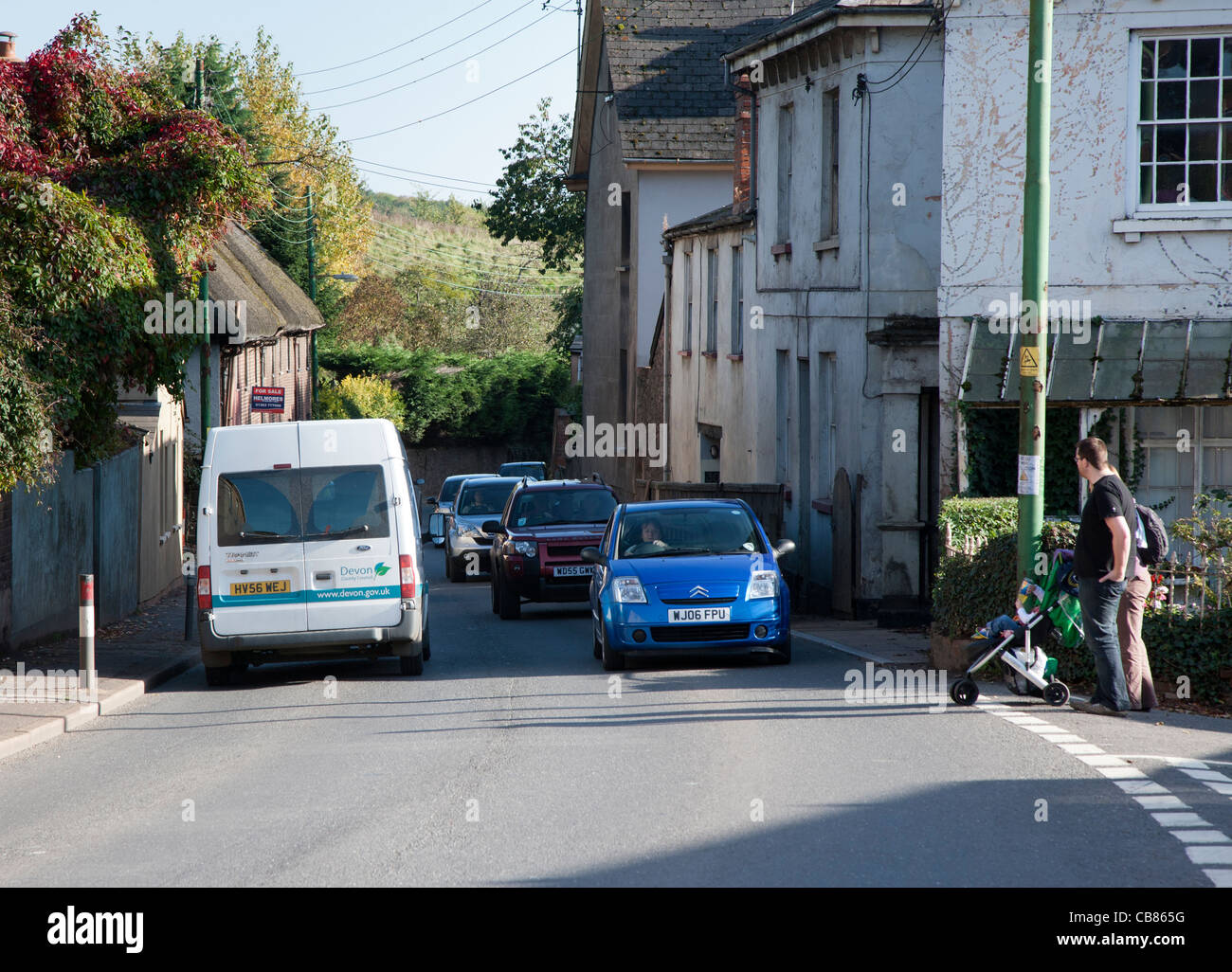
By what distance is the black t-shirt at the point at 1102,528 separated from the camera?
34.8ft

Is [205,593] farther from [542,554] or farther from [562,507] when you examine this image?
[562,507]

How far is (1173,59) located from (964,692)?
9184mm

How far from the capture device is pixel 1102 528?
35.0ft

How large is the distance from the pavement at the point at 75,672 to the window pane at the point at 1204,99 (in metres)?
12.8

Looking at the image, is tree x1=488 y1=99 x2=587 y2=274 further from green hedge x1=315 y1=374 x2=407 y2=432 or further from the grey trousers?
the grey trousers

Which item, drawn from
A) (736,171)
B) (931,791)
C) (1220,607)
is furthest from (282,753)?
(736,171)

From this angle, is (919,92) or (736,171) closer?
(919,92)

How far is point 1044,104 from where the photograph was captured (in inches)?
478

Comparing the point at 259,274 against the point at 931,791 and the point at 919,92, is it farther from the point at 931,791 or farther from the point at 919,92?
the point at 931,791

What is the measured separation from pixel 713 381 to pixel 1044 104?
17603 millimetres
